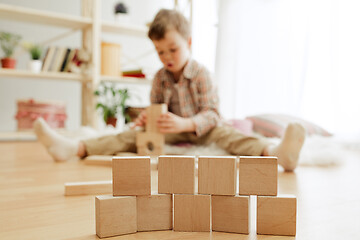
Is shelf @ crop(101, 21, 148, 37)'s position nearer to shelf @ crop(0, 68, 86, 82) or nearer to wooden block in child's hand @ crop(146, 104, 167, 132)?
shelf @ crop(0, 68, 86, 82)

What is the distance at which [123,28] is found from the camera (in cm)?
263

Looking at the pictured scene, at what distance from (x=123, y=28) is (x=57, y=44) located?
2.25 feet

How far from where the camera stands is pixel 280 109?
7.77 ft

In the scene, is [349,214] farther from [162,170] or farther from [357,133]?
[357,133]

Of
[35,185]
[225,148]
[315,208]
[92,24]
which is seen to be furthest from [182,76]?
[92,24]

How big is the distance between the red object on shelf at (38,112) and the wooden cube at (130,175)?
6.75 feet

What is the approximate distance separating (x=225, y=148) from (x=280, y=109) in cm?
114

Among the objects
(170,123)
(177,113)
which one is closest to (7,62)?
(177,113)

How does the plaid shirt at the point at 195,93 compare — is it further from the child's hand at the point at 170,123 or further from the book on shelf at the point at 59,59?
the book on shelf at the point at 59,59

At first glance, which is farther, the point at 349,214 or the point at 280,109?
→ the point at 280,109

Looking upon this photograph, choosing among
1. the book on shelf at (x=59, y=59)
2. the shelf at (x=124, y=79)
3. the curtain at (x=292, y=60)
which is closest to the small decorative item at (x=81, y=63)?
the book on shelf at (x=59, y=59)

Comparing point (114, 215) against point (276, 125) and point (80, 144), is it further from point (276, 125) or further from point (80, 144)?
point (276, 125)

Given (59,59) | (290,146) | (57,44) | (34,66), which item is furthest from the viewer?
(57,44)

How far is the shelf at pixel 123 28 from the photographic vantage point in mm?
2545
